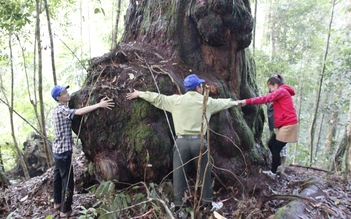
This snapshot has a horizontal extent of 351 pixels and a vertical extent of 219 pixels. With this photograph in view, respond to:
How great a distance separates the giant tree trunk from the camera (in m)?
4.81

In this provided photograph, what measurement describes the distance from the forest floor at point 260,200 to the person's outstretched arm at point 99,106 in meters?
1.56

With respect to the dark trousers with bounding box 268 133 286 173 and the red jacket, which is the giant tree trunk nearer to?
the dark trousers with bounding box 268 133 286 173

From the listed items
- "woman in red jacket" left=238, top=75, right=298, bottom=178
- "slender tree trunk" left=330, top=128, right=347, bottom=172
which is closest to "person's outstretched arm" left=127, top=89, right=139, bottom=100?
"woman in red jacket" left=238, top=75, right=298, bottom=178

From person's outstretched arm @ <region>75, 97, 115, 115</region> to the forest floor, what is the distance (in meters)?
1.56

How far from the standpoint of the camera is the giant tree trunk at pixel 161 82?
481 cm

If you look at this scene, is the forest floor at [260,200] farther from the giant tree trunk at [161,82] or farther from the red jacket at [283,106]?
the red jacket at [283,106]

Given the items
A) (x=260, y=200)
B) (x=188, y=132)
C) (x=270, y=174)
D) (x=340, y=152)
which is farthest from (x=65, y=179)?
(x=340, y=152)

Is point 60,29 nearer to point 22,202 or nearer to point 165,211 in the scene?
point 22,202

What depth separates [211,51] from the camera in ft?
18.9

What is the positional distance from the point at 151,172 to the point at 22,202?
10.2ft

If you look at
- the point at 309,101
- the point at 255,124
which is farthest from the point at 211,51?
the point at 309,101

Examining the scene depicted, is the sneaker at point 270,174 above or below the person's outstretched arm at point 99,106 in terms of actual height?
below

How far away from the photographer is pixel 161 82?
5.05m

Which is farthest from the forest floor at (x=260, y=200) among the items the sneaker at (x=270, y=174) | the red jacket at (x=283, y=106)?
the red jacket at (x=283, y=106)
